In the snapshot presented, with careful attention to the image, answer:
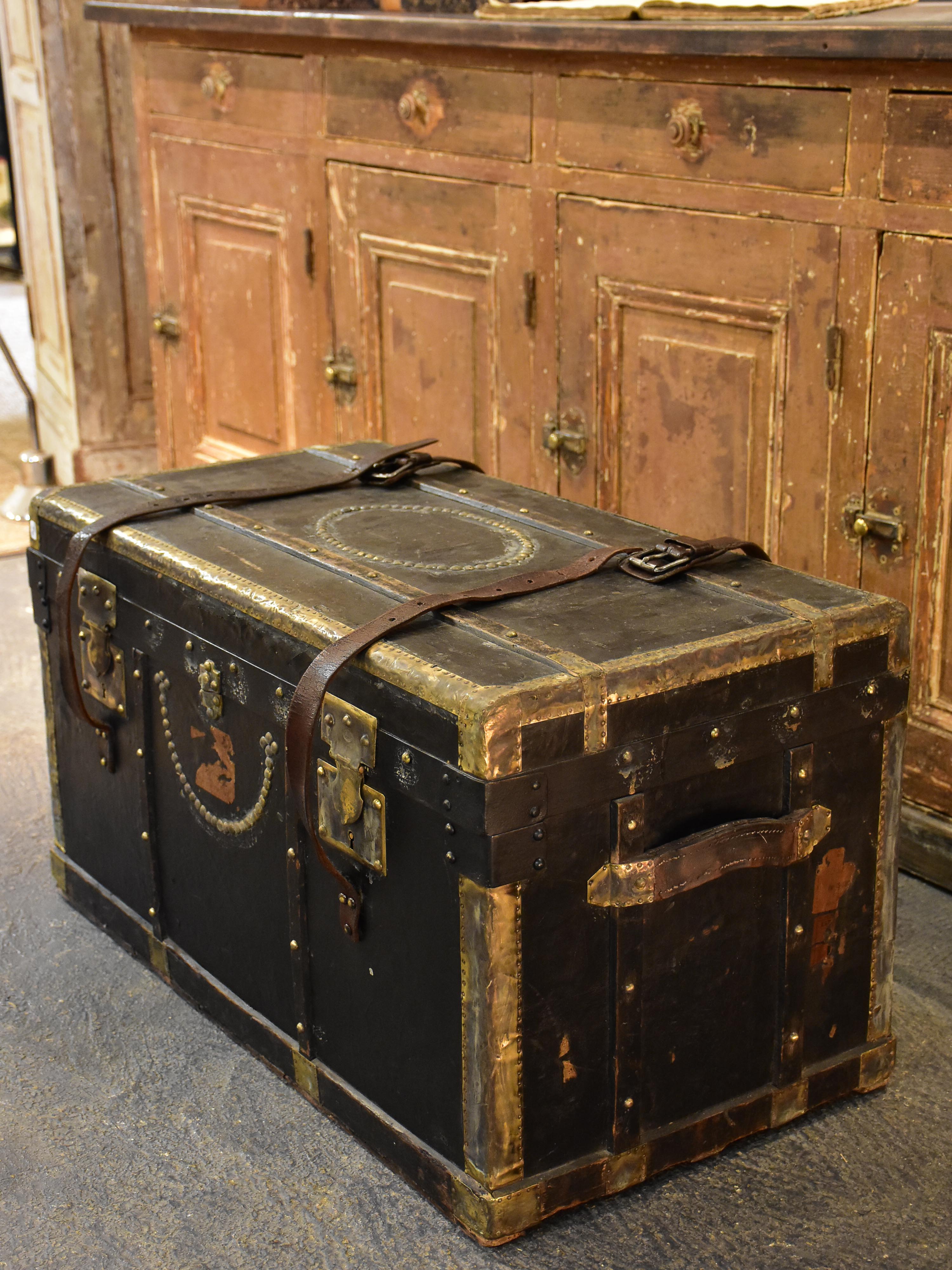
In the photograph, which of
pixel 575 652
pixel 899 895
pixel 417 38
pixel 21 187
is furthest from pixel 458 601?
pixel 21 187

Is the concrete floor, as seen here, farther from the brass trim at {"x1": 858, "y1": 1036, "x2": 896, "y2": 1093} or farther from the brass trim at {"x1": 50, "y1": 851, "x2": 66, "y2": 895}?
the brass trim at {"x1": 50, "y1": 851, "x2": 66, "y2": 895}

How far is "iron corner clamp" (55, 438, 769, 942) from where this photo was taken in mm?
1665

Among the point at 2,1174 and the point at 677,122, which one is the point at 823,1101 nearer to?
the point at 2,1174

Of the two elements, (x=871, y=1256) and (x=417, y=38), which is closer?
(x=871, y=1256)

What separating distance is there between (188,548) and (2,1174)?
2.41 feet

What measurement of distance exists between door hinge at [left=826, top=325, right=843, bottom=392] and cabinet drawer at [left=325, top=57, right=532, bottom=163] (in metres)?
0.66

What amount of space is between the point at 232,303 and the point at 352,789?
1.99 meters

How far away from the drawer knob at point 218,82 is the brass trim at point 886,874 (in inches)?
82.2

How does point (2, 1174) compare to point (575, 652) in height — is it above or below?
below

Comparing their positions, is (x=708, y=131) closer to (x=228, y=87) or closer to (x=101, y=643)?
(x=101, y=643)

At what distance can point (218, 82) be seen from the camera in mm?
3258

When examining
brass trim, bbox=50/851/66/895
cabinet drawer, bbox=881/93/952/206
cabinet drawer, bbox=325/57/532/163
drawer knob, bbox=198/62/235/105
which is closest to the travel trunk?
brass trim, bbox=50/851/66/895

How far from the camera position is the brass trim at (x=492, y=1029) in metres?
1.56

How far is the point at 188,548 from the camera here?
1.97 metres
